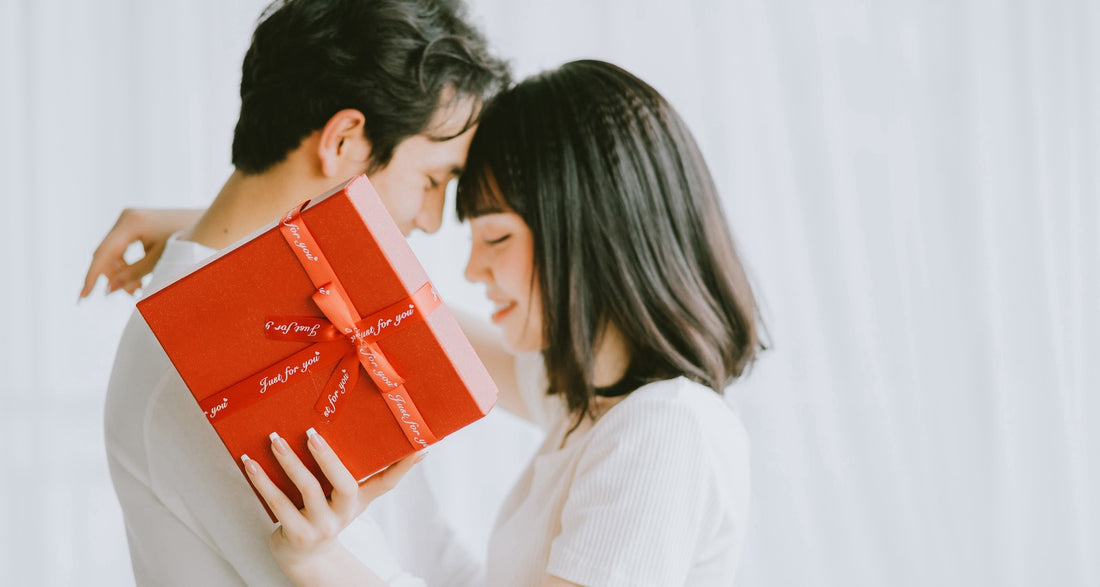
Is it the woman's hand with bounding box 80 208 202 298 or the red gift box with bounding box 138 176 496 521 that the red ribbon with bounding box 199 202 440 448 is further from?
the woman's hand with bounding box 80 208 202 298

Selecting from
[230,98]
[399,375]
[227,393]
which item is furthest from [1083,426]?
[230,98]

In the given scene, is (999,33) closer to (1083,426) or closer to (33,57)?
(1083,426)

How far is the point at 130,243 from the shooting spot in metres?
1.66

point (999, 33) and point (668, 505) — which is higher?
point (999, 33)

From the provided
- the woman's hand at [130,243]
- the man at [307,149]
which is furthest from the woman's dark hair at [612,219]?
the woman's hand at [130,243]

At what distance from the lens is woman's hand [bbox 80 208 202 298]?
1.62 m

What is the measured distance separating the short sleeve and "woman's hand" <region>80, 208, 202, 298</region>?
98 cm

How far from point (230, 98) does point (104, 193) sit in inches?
18.0

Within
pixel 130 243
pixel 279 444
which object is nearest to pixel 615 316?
pixel 279 444

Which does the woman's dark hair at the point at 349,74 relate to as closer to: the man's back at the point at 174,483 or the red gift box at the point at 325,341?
the man's back at the point at 174,483

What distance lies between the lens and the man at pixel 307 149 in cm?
122

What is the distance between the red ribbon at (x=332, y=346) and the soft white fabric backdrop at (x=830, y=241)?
1.50 meters

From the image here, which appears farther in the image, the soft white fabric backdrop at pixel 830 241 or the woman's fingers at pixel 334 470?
the soft white fabric backdrop at pixel 830 241

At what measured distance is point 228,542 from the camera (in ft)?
3.85
